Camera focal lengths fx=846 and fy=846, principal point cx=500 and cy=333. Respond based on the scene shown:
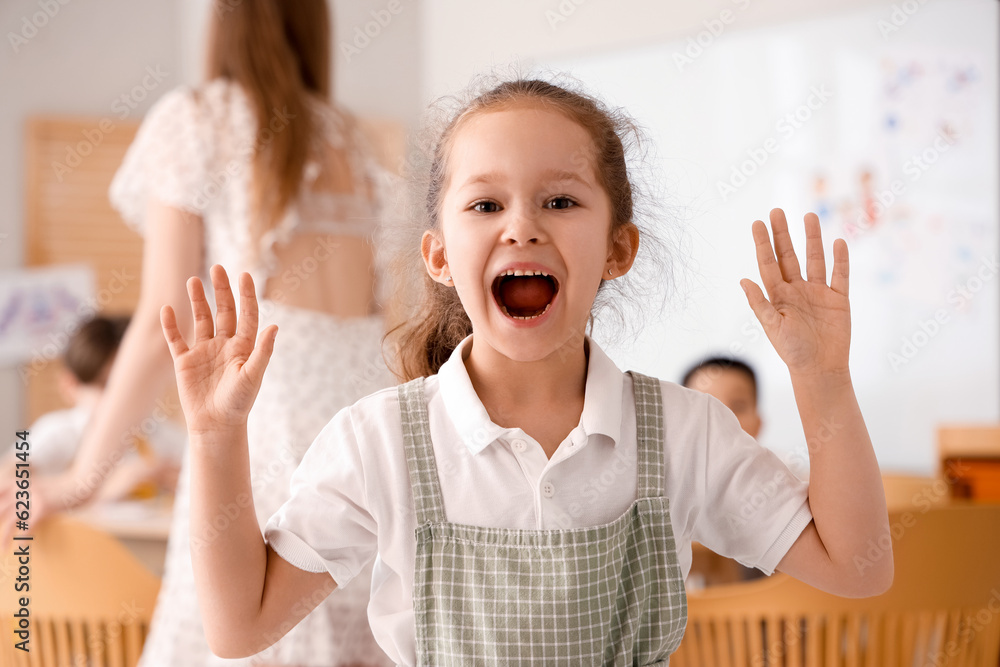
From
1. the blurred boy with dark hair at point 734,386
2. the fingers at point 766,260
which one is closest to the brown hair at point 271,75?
the fingers at point 766,260

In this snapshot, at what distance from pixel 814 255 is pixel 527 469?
0.30m

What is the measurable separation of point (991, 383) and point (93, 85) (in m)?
3.72

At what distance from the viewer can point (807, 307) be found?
27.1 inches

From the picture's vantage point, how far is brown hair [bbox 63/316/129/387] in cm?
282

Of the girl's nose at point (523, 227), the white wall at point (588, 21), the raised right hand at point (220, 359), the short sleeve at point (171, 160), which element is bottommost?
the raised right hand at point (220, 359)

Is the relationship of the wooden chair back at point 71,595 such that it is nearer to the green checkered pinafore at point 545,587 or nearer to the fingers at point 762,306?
the green checkered pinafore at point 545,587

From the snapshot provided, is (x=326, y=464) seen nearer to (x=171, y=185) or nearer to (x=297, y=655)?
(x=297, y=655)

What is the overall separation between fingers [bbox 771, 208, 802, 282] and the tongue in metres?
0.19

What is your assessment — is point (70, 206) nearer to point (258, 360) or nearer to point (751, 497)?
point (258, 360)

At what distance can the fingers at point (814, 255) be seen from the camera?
2.25 ft

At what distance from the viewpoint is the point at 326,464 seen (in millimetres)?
708

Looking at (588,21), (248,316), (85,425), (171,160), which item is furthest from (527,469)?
(588,21)

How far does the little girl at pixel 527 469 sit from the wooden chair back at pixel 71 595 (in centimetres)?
49

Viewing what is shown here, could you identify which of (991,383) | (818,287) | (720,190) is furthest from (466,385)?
(991,383)
